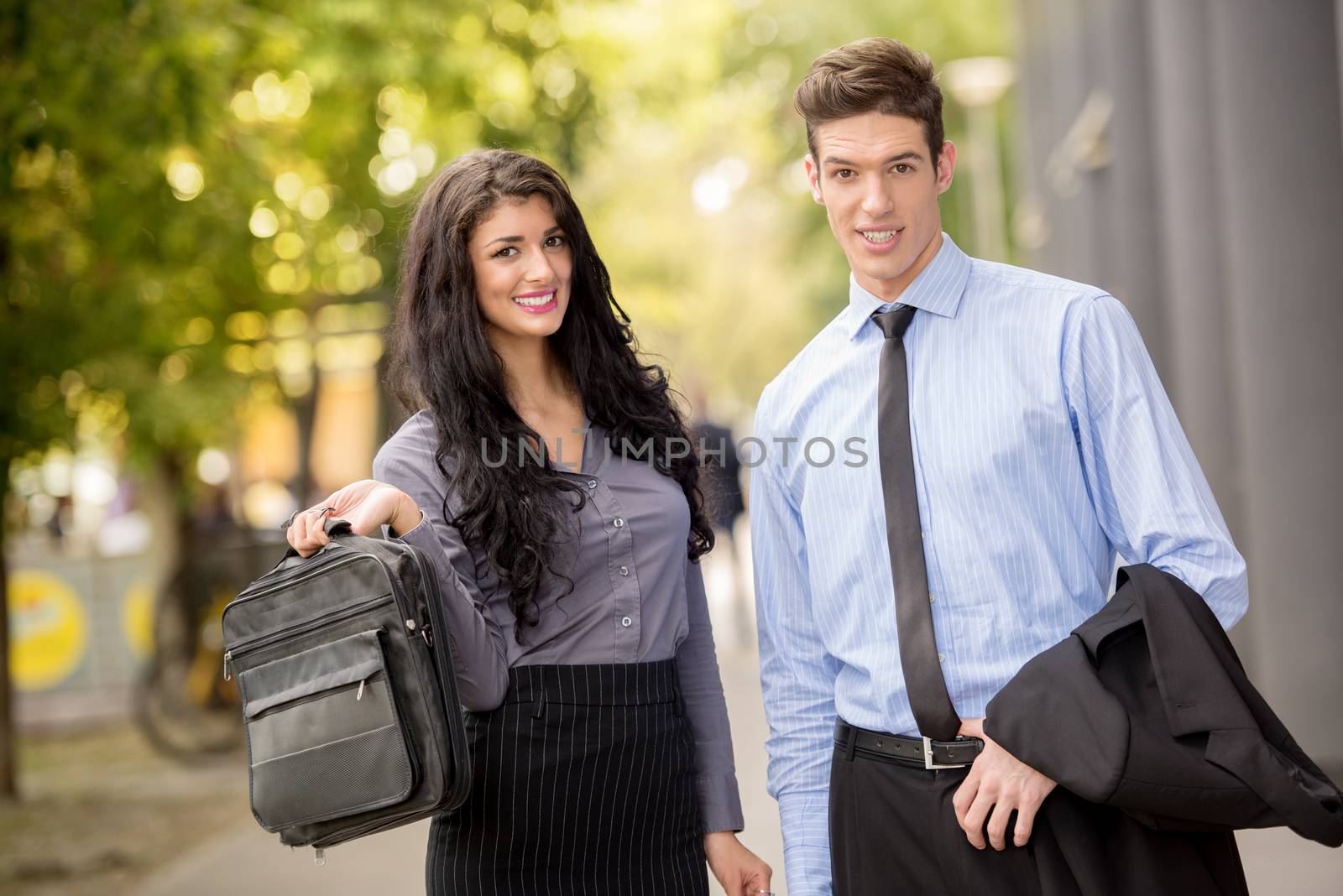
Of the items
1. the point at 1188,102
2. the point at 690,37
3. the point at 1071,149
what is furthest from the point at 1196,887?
the point at 690,37

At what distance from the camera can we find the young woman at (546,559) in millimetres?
2807

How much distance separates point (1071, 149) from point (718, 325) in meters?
33.9

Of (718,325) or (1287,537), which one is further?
(718,325)

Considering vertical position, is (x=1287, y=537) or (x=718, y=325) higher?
(x=718, y=325)

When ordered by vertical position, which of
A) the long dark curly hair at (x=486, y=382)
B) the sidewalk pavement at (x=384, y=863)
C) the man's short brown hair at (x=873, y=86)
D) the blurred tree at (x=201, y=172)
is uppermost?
the blurred tree at (x=201, y=172)

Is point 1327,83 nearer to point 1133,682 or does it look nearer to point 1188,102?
point 1188,102

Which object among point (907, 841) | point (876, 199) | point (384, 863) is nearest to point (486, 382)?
point (876, 199)

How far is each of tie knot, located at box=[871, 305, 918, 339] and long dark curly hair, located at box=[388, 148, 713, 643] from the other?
65cm

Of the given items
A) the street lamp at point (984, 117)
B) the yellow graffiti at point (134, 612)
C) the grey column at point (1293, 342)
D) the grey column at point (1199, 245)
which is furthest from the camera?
the street lamp at point (984, 117)

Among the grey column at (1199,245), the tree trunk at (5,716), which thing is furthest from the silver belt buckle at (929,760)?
the tree trunk at (5,716)

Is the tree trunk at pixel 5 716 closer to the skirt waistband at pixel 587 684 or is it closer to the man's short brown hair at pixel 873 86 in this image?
the skirt waistband at pixel 587 684

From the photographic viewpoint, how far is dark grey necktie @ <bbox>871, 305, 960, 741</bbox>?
8.42 feet

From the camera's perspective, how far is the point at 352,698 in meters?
2.47

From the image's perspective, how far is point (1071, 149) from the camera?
14914mm
